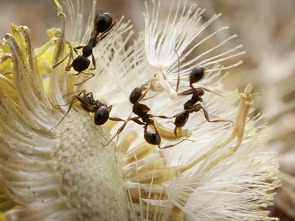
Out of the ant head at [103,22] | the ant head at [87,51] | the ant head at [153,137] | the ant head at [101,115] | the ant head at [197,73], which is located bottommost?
the ant head at [101,115]

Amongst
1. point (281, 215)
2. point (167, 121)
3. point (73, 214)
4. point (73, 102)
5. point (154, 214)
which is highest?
point (281, 215)

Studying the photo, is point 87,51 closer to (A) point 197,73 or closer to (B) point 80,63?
(B) point 80,63

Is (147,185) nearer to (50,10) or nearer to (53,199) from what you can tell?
(53,199)

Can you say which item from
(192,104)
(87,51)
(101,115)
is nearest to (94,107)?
(101,115)

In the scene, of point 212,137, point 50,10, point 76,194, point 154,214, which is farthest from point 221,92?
point 50,10

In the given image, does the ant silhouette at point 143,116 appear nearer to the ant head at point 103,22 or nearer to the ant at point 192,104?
the ant at point 192,104

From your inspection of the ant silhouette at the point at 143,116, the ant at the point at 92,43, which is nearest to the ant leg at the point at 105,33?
the ant at the point at 92,43
